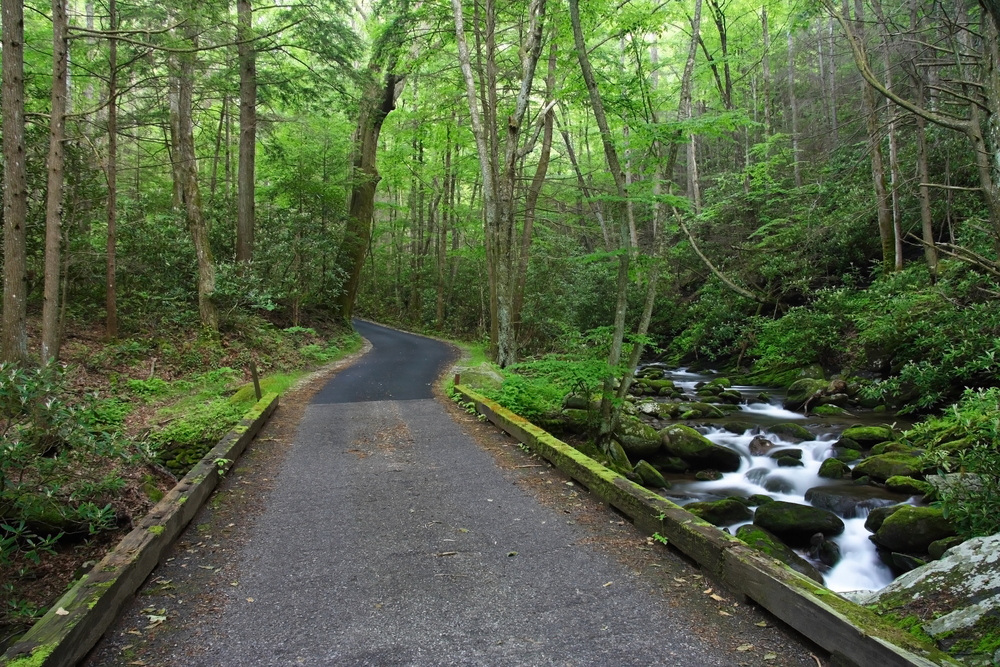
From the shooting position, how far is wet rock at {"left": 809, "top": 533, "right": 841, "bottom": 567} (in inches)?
253

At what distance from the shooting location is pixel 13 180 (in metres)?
7.34

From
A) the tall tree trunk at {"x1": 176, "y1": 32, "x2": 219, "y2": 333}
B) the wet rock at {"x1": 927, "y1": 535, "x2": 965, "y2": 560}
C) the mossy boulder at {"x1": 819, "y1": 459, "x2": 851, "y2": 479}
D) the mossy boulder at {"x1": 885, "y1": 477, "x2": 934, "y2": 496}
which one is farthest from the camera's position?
the tall tree trunk at {"x1": 176, "y1": 32, "x2": 219, "y2": 333}

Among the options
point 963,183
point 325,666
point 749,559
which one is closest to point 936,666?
point 749,559

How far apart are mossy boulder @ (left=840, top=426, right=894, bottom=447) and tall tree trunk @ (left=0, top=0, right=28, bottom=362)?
41.7 ft

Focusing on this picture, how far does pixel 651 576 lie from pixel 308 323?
1910 cm

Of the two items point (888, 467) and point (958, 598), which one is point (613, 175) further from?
point (958, 598)

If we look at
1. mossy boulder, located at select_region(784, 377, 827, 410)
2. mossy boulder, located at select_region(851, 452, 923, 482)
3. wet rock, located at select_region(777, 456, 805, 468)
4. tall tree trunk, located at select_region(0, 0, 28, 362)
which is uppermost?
tall tree trunk, located at select_region(0, 0, 28, 362)

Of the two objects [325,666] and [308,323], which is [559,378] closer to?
[325,666]

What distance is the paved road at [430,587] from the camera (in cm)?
321

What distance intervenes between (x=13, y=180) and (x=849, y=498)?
1169 centimetres

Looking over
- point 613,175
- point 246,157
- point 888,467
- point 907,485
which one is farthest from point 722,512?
point 246,157

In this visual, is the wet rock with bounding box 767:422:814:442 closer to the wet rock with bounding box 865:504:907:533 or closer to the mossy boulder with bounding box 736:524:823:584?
the wet rock with bounding box 865:504:907:533

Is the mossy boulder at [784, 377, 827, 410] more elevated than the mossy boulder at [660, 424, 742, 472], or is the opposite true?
the mossy boulder at [784, 377, 827, 410]

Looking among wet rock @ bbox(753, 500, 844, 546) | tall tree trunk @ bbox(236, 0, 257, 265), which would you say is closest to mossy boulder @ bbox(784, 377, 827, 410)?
wet rock @ bbox(753, 500, 844, 546)
